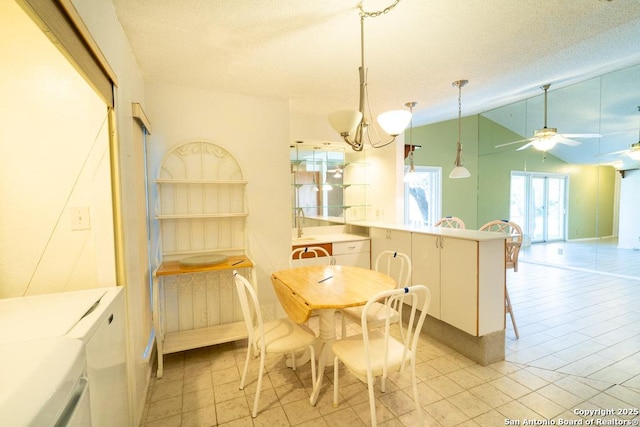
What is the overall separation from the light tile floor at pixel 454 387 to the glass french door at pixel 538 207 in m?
3.77

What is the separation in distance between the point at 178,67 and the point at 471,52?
2.26 meters

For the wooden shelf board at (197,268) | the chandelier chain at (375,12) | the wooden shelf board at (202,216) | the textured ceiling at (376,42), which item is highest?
the textured ceiling at (376,42)

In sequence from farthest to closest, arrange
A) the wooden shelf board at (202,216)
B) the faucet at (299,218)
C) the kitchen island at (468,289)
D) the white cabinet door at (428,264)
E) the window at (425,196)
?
the window at (425,196), the faucet at (299,218), the white cabinet door at (428,264), the wooden shelf board at (202,216), the kitchen island at (468,289)

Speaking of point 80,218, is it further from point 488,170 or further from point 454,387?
point 488,170

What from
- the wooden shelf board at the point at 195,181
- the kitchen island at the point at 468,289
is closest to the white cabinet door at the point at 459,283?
the kitchen island at the point at 468,289

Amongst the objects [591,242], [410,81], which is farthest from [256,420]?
[591,242]

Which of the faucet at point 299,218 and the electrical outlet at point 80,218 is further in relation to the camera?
the faucet at point 299,218

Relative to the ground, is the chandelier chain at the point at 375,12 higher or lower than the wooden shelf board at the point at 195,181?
higher

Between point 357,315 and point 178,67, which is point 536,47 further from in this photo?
point 178,67

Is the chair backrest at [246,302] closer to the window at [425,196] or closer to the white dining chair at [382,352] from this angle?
the white dining chair at [382,352]

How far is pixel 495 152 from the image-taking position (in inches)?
239

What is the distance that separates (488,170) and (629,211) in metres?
2.33

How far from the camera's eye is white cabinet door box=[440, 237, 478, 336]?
7.05 ft

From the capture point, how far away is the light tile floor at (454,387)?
1665 millimetres
